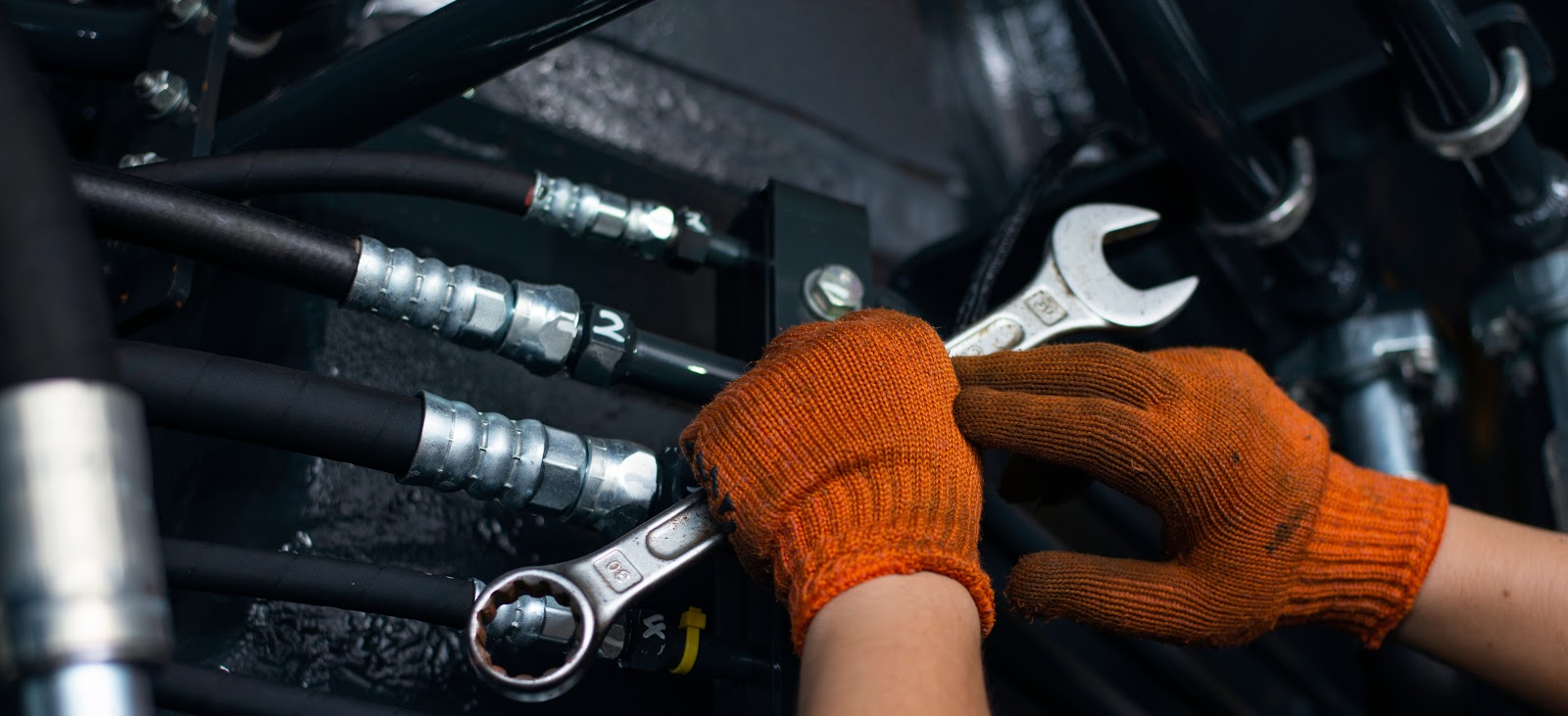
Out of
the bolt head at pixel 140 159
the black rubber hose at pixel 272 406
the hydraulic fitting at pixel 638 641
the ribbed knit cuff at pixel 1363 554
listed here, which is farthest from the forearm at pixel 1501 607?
the bolt head at pixel 140 159

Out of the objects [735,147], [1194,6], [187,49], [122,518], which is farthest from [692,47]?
[122,518]

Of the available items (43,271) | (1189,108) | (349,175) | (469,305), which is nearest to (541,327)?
(469,305)

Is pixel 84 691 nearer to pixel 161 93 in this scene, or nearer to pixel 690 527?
pixel 690 527

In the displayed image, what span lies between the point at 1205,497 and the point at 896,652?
25cm

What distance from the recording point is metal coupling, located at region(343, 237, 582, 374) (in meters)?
0.68

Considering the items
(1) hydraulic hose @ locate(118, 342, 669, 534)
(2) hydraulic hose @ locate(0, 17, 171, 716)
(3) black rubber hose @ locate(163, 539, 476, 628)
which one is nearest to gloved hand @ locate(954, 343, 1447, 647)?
(1) hydraulic hose @ locate(118, 342, 669, 534)

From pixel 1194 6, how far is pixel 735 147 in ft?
1.97

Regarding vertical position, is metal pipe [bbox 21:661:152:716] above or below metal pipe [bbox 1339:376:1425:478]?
above

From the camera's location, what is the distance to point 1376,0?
810 millimetres

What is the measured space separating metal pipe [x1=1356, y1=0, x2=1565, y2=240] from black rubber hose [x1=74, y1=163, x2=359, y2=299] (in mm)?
734

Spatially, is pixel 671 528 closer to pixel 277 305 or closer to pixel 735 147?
pixel 277 305

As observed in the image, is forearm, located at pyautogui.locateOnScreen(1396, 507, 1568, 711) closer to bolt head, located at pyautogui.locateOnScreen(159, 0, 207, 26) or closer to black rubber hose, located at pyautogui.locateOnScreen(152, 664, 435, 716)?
black rubber hose, located at pyautogui.locateOnScreen(152, 664, 435, 716)

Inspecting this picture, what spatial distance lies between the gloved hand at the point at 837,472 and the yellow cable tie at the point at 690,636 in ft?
0.21

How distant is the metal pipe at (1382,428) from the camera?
3.45ft
